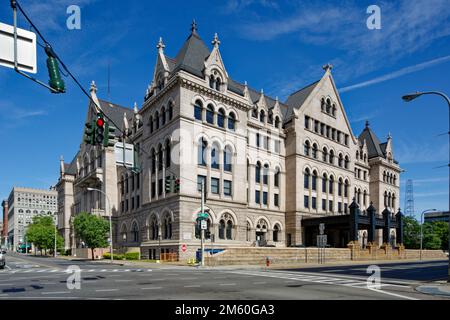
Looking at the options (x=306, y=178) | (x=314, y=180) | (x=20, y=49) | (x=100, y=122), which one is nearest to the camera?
(x=20, y=49)

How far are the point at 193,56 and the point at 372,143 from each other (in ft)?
157

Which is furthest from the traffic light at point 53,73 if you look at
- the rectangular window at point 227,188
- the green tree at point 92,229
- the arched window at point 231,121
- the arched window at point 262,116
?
the green tree at point 92,229

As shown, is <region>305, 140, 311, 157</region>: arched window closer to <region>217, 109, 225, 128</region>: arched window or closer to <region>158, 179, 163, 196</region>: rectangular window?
<region>217, 109, 225, 128</region>: arched window

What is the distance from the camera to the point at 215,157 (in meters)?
44.2

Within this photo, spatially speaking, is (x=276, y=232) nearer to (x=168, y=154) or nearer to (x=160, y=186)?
(x=160, y=186)

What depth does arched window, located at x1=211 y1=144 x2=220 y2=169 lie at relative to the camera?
43.9 metres

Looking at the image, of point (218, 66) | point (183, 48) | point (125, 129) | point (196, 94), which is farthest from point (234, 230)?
point (125, 129)

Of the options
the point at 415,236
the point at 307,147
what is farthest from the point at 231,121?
the point at 415,236

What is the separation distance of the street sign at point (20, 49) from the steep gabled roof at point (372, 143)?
74384mm

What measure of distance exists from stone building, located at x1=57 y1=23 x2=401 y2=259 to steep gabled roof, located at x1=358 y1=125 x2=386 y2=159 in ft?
10.3

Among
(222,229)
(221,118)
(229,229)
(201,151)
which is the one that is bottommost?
(229,229)

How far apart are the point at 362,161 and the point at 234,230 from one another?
38.2m
